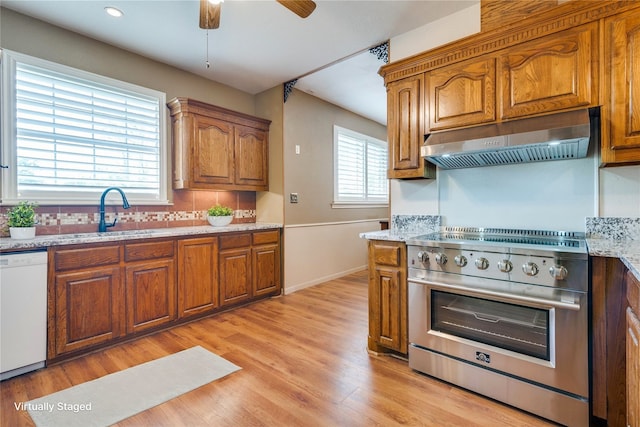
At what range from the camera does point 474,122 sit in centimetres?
228

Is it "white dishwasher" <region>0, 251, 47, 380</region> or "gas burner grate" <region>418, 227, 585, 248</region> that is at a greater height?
"gas burner grate" <region>418, 227, 585, 248</region>

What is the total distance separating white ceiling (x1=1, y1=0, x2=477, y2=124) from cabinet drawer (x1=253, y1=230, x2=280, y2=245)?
1.97 m

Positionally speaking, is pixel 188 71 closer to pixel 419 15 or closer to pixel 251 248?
pixel 251 248

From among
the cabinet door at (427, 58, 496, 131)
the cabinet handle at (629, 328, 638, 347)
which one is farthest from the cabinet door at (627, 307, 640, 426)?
the cabinet door at (427, 58, 496, 131)

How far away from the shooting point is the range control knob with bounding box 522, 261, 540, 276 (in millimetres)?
1712

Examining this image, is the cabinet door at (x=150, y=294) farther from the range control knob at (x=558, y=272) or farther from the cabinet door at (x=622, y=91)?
the cabinet door at (x=622, y=91)

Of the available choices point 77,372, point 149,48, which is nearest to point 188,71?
point 149,48

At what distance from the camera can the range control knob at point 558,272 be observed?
1.63 m

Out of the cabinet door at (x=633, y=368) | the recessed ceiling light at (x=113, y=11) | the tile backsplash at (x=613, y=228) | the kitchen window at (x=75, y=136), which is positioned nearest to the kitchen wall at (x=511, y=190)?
the tile backsplash at (x=613, y=228)

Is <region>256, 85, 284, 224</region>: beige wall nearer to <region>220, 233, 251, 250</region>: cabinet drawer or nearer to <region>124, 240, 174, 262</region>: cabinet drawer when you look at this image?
<region>220, 233, 251, 250</region>: cabinet drawer

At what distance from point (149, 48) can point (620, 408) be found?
4.50 m

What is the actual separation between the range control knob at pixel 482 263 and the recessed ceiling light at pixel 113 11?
3353 millimetres

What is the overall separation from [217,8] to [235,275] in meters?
2.55

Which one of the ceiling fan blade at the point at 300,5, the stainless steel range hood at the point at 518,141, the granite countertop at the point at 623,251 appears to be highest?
the ceiling fan blade at the point at 300,5
